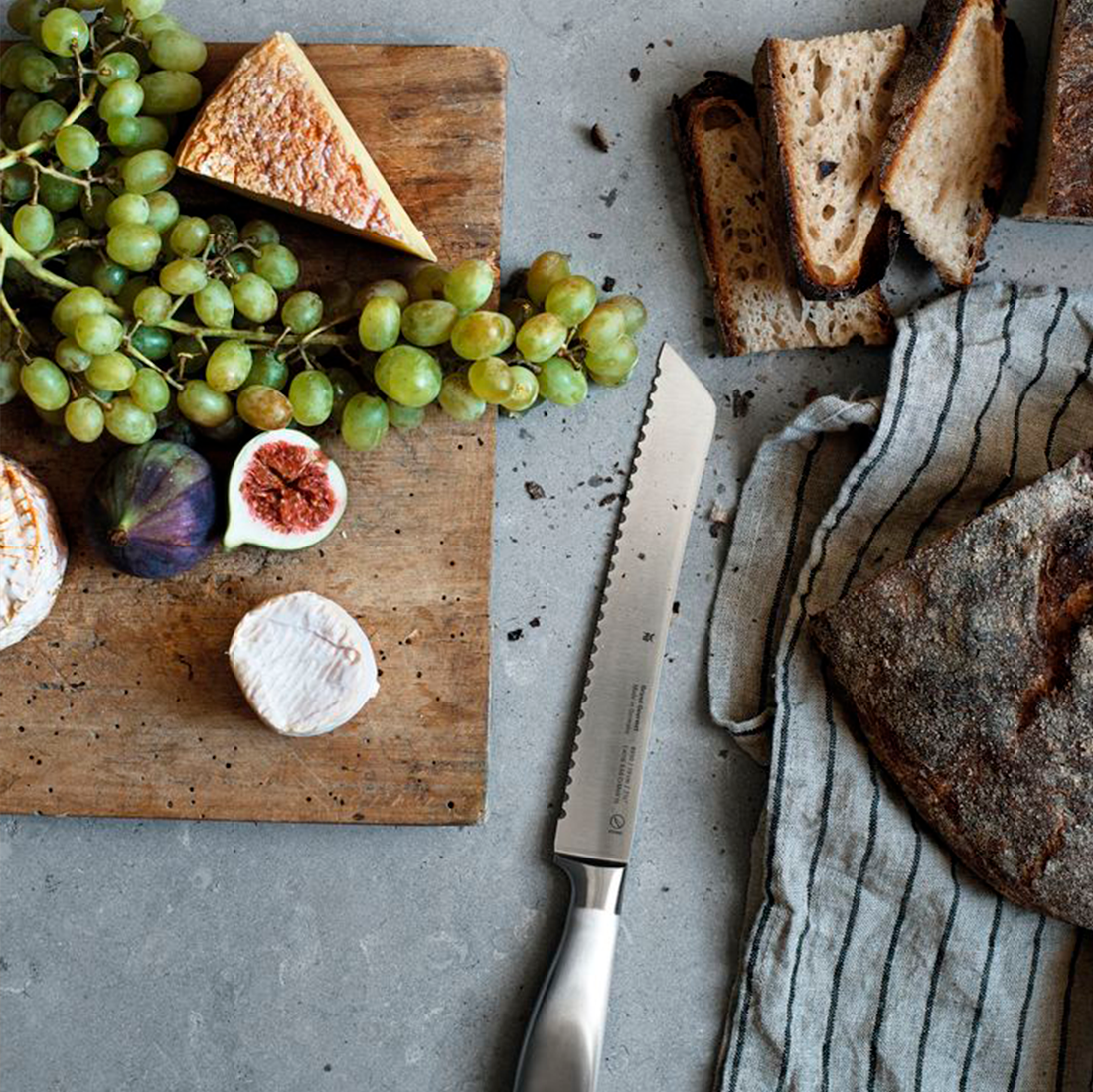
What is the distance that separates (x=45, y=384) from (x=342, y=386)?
14.9 inches

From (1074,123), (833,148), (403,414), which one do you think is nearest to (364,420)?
(403,414)

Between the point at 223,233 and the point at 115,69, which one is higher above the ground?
the point at 115,69

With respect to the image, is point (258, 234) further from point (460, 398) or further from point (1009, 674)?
point (1009, 674)

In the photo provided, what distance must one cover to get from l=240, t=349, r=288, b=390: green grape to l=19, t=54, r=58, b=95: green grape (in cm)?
44

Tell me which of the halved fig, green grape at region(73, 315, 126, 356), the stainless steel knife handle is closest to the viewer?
green grape at region(73, 315, 126, 356)

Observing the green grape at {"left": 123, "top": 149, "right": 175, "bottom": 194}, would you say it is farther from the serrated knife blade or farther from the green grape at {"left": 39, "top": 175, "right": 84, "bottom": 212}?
the serrated knife blade

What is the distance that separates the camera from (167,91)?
5.20ft

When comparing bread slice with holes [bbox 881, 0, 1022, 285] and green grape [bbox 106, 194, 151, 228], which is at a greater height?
bread slice with holes [bbox 881, 0, 1022, 285]

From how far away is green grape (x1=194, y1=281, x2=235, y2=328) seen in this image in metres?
1.53

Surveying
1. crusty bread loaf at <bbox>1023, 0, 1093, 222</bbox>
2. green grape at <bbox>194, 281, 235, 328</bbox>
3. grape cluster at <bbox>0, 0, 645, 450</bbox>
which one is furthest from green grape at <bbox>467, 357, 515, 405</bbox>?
crusty bread loaf at <bbox>1023, 0, 1093, 222</bbox>

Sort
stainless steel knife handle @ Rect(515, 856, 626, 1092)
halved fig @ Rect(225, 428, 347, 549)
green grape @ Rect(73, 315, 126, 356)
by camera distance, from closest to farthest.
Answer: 1. green grape @ Rect(73, 315, 126, 356)
2. halved fig @ Rect(225, 428, 347, 549)
3. stainless steel knife handle @ Rect(515, 856, 626, 1092)

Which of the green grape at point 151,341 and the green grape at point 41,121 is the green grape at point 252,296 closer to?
the green grape at point 151,341

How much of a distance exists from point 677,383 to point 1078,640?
0.65m

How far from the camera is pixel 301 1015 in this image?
1769mm
